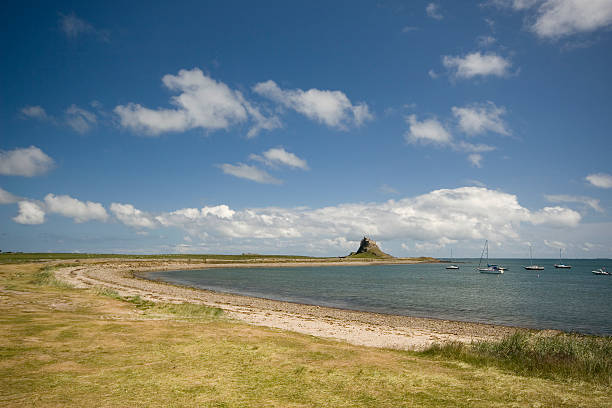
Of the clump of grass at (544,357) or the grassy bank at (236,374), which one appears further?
the clump of grass at (544,357)

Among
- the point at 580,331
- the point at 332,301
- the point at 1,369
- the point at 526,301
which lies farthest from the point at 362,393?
the point at 526,301

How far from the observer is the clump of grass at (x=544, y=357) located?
11547mm

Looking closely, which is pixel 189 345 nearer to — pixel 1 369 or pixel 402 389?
pixel 1 369

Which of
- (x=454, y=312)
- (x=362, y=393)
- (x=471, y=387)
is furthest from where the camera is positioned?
(x=454, y=312)

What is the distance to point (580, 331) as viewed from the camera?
1241 inches

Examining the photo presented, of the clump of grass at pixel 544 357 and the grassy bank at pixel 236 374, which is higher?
the grassy bank at pixel 236 374

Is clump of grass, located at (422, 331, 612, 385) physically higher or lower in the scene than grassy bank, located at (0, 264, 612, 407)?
lower

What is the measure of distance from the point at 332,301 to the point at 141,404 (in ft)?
139

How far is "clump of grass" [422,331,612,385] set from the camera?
1155 centimetres

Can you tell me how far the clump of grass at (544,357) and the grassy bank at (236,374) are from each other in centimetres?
20

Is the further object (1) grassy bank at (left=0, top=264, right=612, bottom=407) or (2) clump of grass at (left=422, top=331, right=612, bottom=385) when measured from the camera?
(2) clump of grass at (left=422, top=331, right=612, bottom=385)

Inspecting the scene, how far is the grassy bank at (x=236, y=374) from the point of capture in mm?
8492

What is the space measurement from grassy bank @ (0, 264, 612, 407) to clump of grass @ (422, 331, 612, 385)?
0.20m

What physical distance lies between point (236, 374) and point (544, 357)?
1163cm
